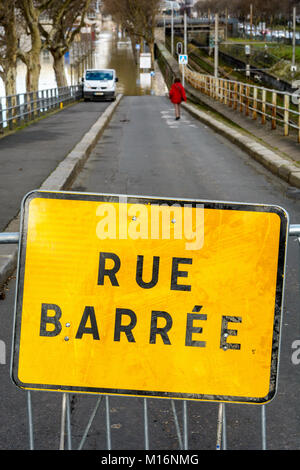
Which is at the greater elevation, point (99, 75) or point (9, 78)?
point (9, 78)

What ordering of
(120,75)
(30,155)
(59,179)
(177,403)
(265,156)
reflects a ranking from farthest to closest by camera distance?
(120,75)
(30,155)
(265,156)
(59,179)
(177,403)

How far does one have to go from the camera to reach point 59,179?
37.1 feet

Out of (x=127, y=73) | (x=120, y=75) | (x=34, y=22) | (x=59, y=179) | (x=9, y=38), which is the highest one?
(x=34, y=22)

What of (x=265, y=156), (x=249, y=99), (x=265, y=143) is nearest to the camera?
(x=265, y=156)

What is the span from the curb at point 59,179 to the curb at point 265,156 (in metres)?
3.47

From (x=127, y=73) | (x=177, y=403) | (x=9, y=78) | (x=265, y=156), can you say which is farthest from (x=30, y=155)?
(x=127, y=73)

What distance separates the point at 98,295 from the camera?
3008 mm

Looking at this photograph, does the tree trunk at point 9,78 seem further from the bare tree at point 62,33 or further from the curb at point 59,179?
the curb at point 59,179

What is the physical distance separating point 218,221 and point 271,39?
416 ft

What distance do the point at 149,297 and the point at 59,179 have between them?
8467 millimetres

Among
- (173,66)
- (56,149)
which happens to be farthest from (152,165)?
(173,66)

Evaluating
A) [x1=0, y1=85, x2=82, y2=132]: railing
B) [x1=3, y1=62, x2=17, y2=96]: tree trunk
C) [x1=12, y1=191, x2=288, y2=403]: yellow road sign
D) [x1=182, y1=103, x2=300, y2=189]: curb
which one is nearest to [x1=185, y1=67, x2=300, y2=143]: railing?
[x1=182, y1=103, x2=300, y2=189]: curb

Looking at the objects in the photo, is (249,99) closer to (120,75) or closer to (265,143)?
(265,143)

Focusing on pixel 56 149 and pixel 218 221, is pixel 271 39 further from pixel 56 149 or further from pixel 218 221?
pixel 218 221
